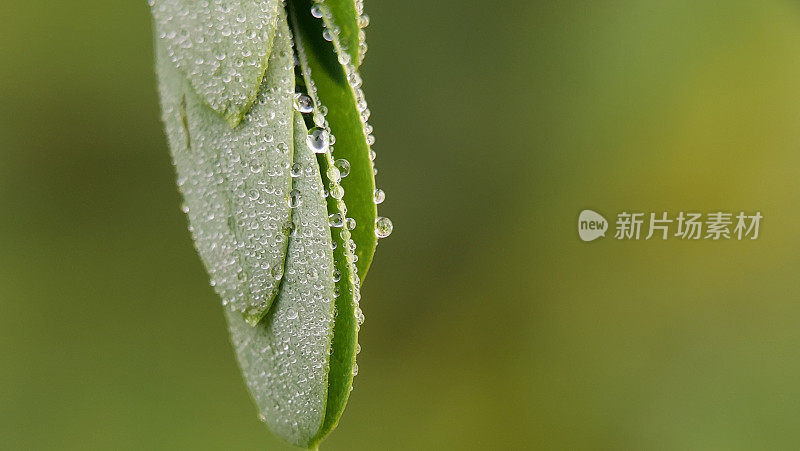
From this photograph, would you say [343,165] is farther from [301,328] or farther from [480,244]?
[480,244]

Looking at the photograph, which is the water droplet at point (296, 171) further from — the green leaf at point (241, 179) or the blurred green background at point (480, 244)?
the blurred green background at point (480, 244)

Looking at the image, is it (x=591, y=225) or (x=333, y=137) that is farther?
(x=591, y=225)

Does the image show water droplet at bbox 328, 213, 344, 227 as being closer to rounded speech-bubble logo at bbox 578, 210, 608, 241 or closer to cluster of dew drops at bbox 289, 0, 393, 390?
cluster of dew drops at bbox 289, 0, 393, 390

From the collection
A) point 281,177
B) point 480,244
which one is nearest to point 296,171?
point 281,177

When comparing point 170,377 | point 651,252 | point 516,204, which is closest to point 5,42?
point 170,377

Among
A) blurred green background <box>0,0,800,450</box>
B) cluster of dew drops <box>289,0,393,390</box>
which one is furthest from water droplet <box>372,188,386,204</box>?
blurred green background <box>0,0,800,450</box>

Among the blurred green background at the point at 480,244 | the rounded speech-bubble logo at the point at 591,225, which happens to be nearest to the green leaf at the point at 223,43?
the blurred green background at the point at 480,244

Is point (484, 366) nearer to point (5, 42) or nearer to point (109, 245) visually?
point (109, 245)
